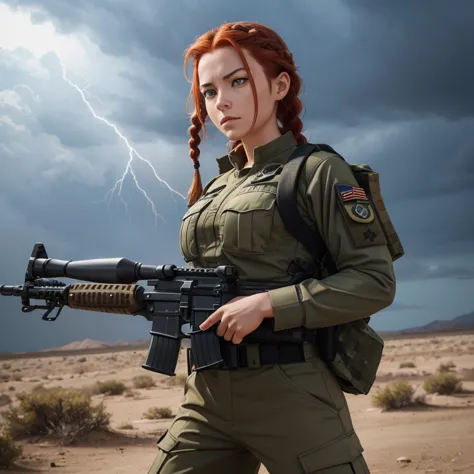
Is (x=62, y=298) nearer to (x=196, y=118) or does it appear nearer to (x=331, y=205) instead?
(x=196, y=118)

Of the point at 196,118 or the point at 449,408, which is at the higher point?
the point at 196,118

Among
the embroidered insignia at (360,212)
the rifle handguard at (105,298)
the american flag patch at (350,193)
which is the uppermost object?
the american flag patch at (350,193)

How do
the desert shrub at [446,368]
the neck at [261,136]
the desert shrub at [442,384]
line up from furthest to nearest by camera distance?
the desert shrub at [446,368] < the desert shrub at [442,384] < the neck at [261,136]

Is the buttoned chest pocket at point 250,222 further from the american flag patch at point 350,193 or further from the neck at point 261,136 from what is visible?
the neck at point 261,136

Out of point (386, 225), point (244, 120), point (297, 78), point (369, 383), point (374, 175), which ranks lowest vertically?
point (369, 383)

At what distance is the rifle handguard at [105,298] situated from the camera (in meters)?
3.51

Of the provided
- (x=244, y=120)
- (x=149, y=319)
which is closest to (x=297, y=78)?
(x=244, y=120)

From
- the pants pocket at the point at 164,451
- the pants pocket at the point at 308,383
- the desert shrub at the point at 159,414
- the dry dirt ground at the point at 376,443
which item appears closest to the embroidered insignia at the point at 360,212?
the pants pocket at the point at 308,383

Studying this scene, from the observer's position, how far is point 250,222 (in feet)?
10.4

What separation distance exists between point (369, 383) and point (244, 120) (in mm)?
1539

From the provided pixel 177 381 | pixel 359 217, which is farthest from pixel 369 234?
pixel 177 381

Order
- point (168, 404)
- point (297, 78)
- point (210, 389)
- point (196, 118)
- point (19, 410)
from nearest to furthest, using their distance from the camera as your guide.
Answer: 1. point (210, 389)
2. point (297, 78)
3. point (196, 118)
4. point (19, 410)
5. point (168, 404)

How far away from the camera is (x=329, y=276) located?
3035 millimetres

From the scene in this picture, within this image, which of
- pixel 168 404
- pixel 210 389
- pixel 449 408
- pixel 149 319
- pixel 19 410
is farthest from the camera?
pixel 168 404
